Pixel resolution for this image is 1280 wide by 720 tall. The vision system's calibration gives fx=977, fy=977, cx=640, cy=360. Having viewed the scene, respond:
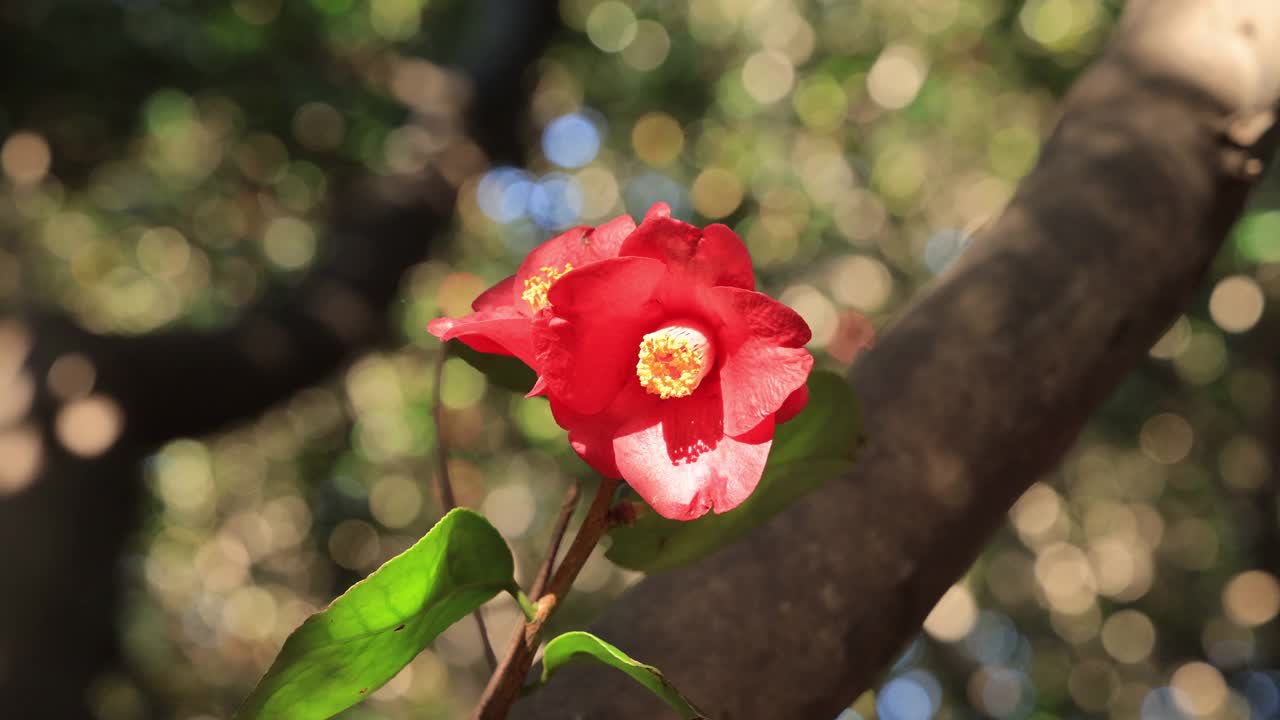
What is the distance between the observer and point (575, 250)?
1.83 ft

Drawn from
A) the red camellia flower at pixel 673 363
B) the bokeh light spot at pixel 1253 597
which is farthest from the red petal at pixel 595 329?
the bokeh light spot at pixel 1253 597

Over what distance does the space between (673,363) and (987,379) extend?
1.41ft

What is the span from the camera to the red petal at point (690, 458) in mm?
479

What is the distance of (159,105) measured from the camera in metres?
3.60

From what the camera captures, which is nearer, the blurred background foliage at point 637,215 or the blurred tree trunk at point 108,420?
the blurred tree trunk at point 108,420

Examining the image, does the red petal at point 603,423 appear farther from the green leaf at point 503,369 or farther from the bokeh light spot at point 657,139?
the bokeh light spot at point 657,139

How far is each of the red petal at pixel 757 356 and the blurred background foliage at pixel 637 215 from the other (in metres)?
2.27

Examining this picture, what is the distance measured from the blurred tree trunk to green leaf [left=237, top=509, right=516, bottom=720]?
1.41 metres

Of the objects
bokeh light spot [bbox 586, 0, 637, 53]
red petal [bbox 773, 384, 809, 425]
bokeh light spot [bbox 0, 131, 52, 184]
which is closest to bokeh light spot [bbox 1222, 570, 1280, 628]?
bokeh light spot [bbox 586, 0, 637, 53]

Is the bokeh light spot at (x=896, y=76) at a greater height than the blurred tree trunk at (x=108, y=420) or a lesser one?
greater

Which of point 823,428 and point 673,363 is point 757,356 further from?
point 823,428

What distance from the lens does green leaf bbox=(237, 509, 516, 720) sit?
0.47 metres

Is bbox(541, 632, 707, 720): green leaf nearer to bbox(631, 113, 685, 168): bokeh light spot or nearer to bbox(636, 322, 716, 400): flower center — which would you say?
bbox(636, 322, 716, 400): flower center

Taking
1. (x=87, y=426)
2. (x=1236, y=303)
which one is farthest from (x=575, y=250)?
(x=1236, y=303)
